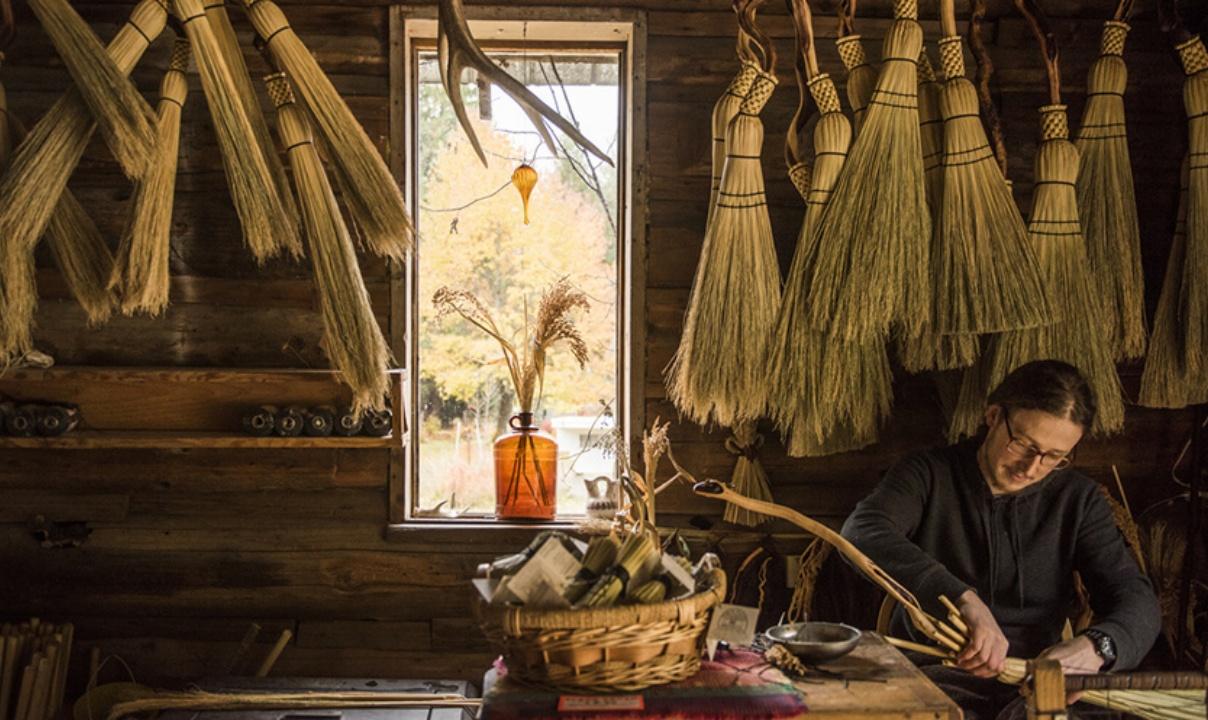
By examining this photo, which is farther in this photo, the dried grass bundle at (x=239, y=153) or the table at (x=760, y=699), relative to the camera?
the dried grass bundle at (x=239, y=153)

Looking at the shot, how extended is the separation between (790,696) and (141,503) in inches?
76.3

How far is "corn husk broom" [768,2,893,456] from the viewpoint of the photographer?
254 centimetres

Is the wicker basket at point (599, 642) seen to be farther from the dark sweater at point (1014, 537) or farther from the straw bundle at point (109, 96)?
the straw bundle at point (109, 96)

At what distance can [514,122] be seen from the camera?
3.04 m

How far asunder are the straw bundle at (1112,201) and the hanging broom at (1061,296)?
0.05 m

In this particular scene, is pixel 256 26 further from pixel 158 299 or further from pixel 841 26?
pixel 841 26

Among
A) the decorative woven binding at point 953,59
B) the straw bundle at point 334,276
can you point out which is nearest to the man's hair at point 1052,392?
the decorative woven binding at point 953,59

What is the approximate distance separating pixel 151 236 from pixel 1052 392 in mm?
1974

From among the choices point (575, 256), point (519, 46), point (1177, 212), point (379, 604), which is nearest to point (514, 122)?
point (519, 46)

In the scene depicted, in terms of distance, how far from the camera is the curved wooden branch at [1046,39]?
8.76ft

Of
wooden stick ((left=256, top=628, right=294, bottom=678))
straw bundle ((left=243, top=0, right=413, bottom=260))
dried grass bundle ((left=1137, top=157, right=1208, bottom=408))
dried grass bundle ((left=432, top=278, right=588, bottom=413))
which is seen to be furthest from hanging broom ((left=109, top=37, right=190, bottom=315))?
dried grass bundle ((left=1137, top=157, right=1208, bottom=408))

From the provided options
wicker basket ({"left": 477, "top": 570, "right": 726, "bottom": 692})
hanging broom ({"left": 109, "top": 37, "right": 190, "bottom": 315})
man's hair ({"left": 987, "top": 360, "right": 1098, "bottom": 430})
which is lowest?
wicker basket ({"left": 477, "top": 570, "right": 726, "bottom": 692})

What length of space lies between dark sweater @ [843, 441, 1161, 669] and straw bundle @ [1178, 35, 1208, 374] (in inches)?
18.7

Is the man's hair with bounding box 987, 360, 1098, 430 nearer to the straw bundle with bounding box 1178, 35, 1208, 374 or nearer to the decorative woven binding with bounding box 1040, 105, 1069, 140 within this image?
the straw bundle with bounding box 1178, 35, 1208, 374
